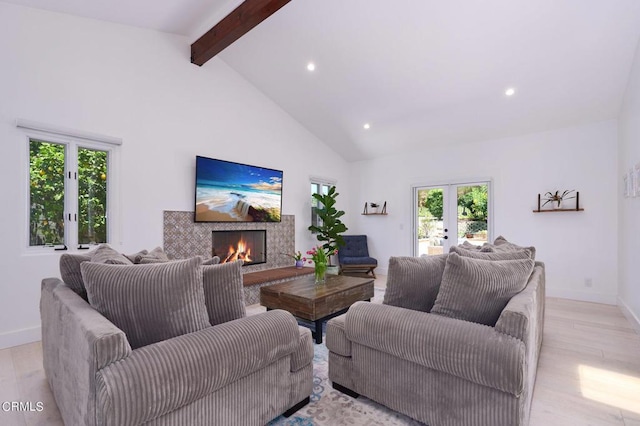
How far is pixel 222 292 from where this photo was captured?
1.72 m

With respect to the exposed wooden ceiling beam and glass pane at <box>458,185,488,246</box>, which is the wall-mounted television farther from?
glass pane at <box>458,185,488,246</box>

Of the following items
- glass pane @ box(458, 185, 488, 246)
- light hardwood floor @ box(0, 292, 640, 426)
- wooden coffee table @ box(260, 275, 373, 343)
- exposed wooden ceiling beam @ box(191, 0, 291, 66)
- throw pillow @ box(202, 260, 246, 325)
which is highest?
exposed wooden ceiling beam @ box(191, 0, 291, 66)

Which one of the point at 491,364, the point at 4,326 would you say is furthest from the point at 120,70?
the point at 491,364

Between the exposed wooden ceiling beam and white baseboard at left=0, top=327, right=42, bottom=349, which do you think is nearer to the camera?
white baseboard at left=0, top=327, right=42, bottom=349

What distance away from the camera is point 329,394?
202cm

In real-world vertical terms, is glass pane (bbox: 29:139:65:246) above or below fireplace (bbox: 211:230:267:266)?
above

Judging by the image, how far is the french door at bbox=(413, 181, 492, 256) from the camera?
209 inches

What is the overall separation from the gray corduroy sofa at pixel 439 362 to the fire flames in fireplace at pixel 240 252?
2.90 meters

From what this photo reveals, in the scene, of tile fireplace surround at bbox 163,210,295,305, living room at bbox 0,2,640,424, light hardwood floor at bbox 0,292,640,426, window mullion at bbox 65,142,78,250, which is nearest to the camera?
light hardwood floor at bbox 0,292,640,426

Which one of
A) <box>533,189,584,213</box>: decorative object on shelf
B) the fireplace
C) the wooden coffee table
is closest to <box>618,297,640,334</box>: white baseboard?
<box>533,189,584,213</box>: decorative object on shelf

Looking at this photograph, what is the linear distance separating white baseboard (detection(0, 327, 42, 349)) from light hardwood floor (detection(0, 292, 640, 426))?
0.07 metres

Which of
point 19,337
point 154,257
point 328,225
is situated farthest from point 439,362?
point 328,225

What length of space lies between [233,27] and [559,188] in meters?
4.88

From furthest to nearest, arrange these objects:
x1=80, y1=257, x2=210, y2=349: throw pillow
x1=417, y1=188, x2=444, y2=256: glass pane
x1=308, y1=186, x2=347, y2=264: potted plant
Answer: x1=417, y1=188, x2=444, y2=256: glass pane → x1=308, y1=186, x2=347, y2=264: potted plant → x1=80, y1=257, x2=210, y2=349: throw pillow
